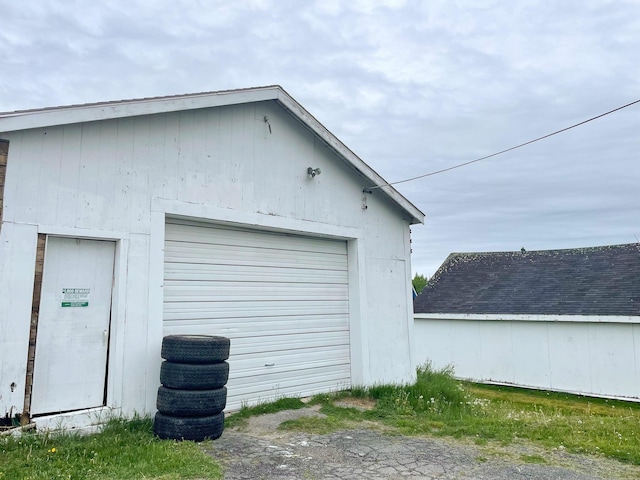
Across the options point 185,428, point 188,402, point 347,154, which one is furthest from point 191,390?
point 347,154

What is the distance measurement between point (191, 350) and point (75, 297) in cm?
147

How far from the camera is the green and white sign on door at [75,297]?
546cm

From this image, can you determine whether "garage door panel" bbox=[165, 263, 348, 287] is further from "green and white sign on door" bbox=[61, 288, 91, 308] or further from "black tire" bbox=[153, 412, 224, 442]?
"black tire" bbox=[153, 412, 224, 442]

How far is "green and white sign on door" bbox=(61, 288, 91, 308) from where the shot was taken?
5.46 metres

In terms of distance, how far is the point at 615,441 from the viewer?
6027 mm

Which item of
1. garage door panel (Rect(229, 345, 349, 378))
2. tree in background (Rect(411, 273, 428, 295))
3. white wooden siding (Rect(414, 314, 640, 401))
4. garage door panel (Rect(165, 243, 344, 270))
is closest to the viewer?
garage door panel (Rect(165, 243, 344, 270))

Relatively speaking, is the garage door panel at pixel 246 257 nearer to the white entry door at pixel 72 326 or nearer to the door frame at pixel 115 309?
the door frame at pixel 115 309

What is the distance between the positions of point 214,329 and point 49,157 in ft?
10.2

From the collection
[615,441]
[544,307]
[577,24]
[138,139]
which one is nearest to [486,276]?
[544,307]

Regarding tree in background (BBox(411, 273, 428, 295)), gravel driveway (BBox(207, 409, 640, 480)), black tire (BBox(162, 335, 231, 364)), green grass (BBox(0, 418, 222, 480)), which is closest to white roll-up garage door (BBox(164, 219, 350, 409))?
black tire (BBox(162, 335, 231, 364))

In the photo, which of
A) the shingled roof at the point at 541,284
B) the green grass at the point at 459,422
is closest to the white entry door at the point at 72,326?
the green grass at the point at 459,422

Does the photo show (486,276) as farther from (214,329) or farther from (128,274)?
(128,274)

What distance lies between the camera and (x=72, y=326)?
5.49 m

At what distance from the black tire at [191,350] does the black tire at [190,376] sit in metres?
0.06
